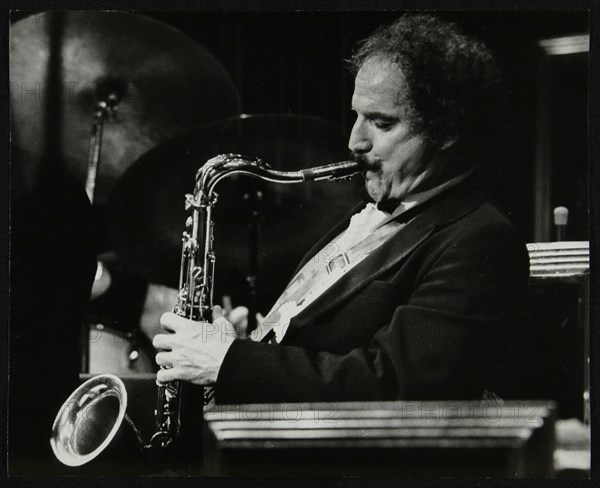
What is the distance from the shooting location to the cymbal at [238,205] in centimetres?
241

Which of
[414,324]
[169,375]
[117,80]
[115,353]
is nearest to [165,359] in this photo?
[169,375]

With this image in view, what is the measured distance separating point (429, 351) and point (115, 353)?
99 centimetres

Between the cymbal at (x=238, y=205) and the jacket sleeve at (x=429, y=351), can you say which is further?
the cymbal at (x=238, y=205)

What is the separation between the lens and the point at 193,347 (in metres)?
2.38

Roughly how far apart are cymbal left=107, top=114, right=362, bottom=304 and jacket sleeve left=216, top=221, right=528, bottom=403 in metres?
0.27

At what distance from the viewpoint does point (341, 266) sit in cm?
237

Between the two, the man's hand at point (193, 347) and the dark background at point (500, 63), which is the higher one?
the dark background at point (500, 63)

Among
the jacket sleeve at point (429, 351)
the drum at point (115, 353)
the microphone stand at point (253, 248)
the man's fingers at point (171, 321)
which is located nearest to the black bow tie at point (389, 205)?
the jacket sleeve at point (429, 351)

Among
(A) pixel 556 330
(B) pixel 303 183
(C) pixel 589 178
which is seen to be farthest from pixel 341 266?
(C) pixel 589 178

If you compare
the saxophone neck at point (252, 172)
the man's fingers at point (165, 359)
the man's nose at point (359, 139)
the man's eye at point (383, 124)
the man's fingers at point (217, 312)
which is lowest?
the man's fingers at point (165, 359)

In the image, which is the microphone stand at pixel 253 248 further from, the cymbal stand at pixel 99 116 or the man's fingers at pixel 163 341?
the cymbal stand at pixel 99 116

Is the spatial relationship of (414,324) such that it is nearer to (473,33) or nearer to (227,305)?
(227,305)

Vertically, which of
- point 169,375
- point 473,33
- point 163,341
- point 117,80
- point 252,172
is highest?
point 473,33

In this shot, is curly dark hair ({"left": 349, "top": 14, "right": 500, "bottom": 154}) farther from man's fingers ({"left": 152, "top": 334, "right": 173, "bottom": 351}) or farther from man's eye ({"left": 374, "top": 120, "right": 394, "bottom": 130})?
man's fingers ({"left": 152, "top": 334, "right": 173, "bottom": 351})
